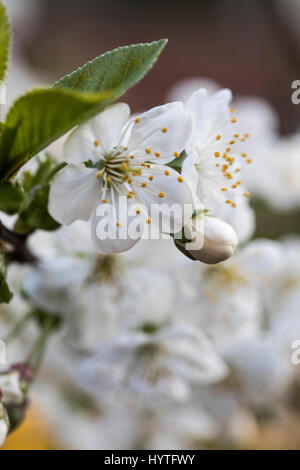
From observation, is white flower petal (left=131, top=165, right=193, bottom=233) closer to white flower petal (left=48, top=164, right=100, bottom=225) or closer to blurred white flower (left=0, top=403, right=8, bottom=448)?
white flower petal (left=48, top=164, right=100, bottom=225)

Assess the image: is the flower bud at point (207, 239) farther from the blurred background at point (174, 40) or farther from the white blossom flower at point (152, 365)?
the blurred background at point (174, 40)

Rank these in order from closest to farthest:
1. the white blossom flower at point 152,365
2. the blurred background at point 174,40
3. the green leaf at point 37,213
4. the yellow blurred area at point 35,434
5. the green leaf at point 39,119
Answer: the green leaf at point 39,119, the green leaf at point 37,213, the white blossom flower at point 152,365, the yellow blurred area at point 35,434, the blurred background at point 174,40

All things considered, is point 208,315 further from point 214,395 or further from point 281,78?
point 281,78

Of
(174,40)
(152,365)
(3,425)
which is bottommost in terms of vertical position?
(3,425)

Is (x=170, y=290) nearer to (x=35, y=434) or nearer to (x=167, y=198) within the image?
(x=167, y=198)

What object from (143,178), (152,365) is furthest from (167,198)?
(152,365)

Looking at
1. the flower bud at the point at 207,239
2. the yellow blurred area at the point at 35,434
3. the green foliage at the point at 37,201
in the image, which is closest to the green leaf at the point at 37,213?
the green foliage at the point at 37,201

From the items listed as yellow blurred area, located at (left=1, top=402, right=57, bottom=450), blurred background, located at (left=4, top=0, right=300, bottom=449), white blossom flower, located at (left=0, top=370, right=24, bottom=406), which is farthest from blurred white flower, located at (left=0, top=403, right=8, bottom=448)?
blurred background, located at (left=4, top=0, right=300, bottom=449)

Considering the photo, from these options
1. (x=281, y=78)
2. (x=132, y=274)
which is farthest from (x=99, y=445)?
(x=281, y=78)
